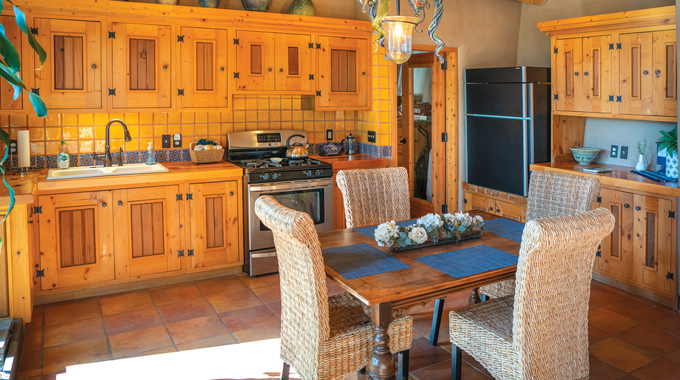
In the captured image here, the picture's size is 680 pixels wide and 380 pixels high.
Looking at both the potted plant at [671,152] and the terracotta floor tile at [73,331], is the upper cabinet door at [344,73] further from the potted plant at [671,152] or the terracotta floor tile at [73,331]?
the terracotta floor tile at [73,331]

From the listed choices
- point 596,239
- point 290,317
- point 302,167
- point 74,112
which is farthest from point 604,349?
point 74,112

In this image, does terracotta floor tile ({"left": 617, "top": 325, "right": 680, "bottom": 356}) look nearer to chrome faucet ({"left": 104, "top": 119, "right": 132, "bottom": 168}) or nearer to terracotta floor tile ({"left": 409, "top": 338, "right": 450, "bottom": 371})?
terracotta floor tile ({"left": 409, "top": 338, "right": 450, "bottom": 371})

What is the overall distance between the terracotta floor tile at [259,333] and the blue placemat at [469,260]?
1.39 metres

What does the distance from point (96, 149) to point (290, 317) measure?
2.91 metres

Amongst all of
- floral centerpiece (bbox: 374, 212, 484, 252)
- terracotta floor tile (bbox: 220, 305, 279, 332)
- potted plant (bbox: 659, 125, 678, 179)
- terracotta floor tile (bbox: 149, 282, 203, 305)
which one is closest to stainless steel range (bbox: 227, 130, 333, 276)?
terracotta floor tile (bbox: 149, 282, 203, 305)

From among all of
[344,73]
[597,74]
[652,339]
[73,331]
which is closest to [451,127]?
[344,73]

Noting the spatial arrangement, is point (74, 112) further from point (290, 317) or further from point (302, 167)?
point (290, 317)

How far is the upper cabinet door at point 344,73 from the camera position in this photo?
5152 mm

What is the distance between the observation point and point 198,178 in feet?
14.6

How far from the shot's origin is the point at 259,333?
3584 millimetres

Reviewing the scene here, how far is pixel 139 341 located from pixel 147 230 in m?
1.12

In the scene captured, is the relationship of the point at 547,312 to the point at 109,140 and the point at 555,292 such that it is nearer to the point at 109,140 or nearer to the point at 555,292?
the point at 555,292

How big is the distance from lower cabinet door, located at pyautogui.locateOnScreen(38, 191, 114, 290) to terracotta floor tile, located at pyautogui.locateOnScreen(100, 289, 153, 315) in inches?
6.5

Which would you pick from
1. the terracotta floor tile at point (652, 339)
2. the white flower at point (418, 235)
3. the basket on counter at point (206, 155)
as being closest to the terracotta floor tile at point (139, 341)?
the basket on counter at point (206, 155)
